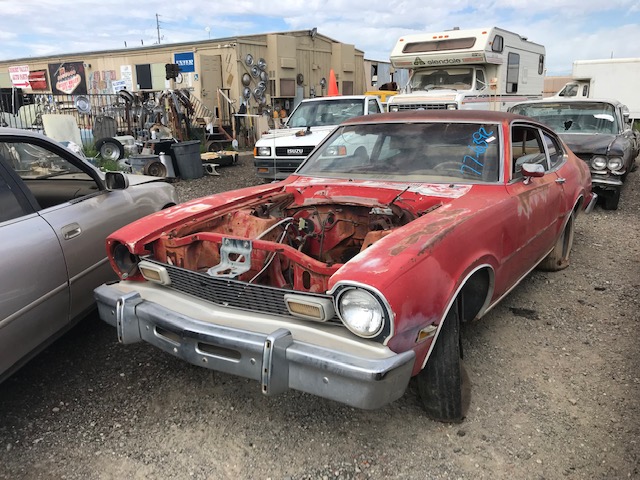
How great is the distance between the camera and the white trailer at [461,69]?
36.7ft

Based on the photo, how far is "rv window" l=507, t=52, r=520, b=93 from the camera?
41.4 feet

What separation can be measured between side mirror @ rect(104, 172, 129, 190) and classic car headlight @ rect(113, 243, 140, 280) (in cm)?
80

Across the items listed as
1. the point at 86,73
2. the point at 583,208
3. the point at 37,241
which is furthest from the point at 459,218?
the point at 86,73

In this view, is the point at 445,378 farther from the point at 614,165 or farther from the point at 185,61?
the point at 185,61

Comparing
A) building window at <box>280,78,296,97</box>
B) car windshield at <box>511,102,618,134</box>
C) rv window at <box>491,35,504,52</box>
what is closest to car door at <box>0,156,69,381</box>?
car windshield at <box>511,102,618,134</box>

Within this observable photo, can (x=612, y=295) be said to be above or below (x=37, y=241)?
below

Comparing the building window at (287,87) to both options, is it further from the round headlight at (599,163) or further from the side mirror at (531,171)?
the side mirror at (531,171)

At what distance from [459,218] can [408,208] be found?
475 millimetres

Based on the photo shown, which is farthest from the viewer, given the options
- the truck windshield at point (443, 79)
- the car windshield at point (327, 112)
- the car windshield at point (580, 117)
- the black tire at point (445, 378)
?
the truck windshield at point (443, 79)

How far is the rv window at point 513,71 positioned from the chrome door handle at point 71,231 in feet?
38.9

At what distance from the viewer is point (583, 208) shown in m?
5.19

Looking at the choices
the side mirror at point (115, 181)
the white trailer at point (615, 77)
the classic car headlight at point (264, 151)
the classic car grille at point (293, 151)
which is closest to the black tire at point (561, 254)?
the side mirror at point (115, 181)

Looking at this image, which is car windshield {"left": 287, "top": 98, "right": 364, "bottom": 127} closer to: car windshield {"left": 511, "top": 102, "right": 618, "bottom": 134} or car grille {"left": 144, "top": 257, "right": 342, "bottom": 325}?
car windshield {"left": 511, "top": 102, "right": 618, "bottom": 134}

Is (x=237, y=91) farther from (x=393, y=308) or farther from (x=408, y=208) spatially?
(x=393, y=308)
